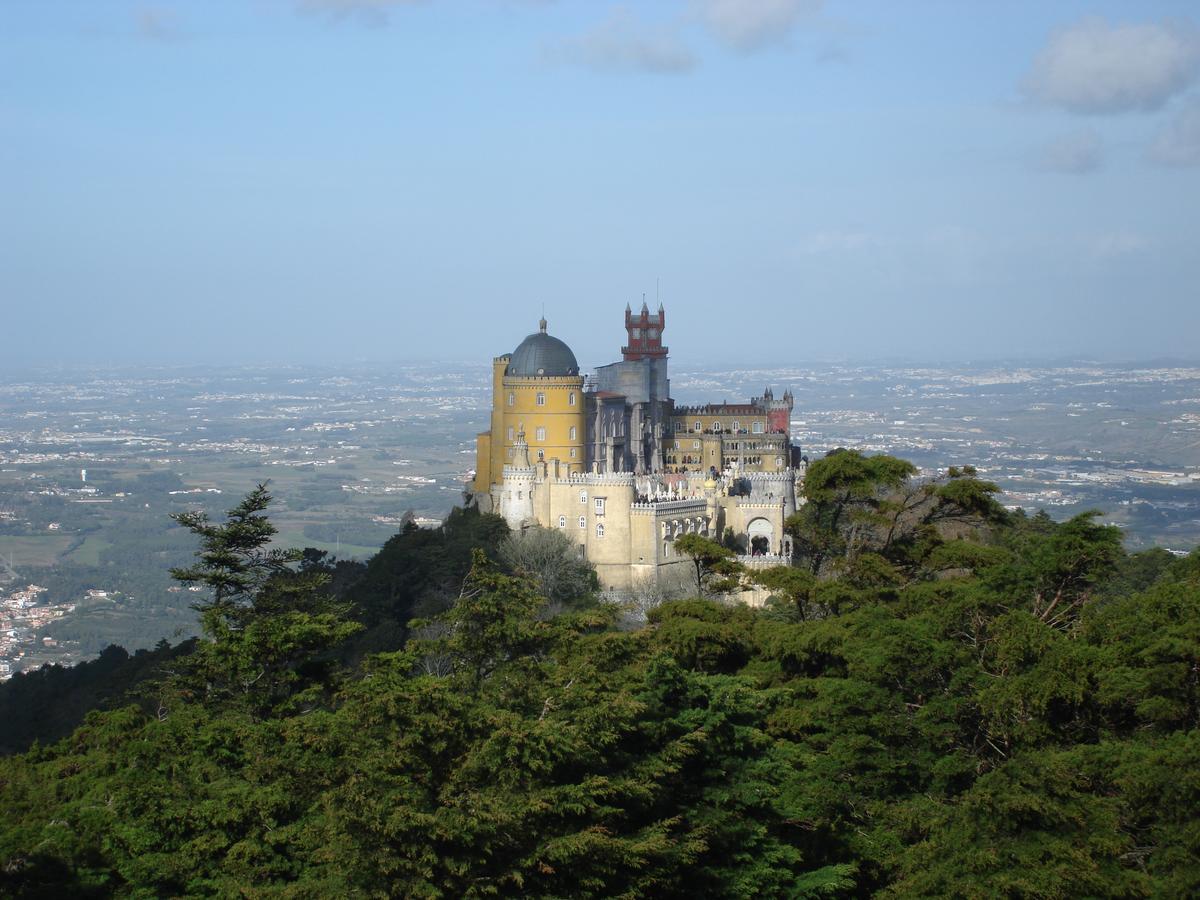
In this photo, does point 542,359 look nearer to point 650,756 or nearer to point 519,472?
point 519,472

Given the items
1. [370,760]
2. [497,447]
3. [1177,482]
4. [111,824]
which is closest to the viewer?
[370,760]

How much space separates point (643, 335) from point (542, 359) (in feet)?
38.1

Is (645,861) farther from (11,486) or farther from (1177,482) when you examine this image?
(11,486)

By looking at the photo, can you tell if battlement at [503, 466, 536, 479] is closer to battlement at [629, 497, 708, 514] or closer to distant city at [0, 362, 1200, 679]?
battlement at [629, 497, 708, 514]

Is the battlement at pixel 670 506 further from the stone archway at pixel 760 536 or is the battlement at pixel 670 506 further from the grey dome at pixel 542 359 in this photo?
the grey dome at pixel 542 359

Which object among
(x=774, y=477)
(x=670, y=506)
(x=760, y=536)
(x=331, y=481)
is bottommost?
(x=331, y=481)

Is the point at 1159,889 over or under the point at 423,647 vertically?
under

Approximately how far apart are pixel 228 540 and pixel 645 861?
15978 millimetres

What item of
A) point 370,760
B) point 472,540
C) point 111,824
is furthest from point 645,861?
point 472,540

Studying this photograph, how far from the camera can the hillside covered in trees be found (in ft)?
71.2

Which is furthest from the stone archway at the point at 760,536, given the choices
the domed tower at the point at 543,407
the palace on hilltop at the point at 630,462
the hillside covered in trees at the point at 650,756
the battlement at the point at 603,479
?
the hillside covered in trees at the point at 650,756

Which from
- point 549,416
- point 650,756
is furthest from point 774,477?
point 650,756

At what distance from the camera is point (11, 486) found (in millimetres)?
154250

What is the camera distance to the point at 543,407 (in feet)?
195
